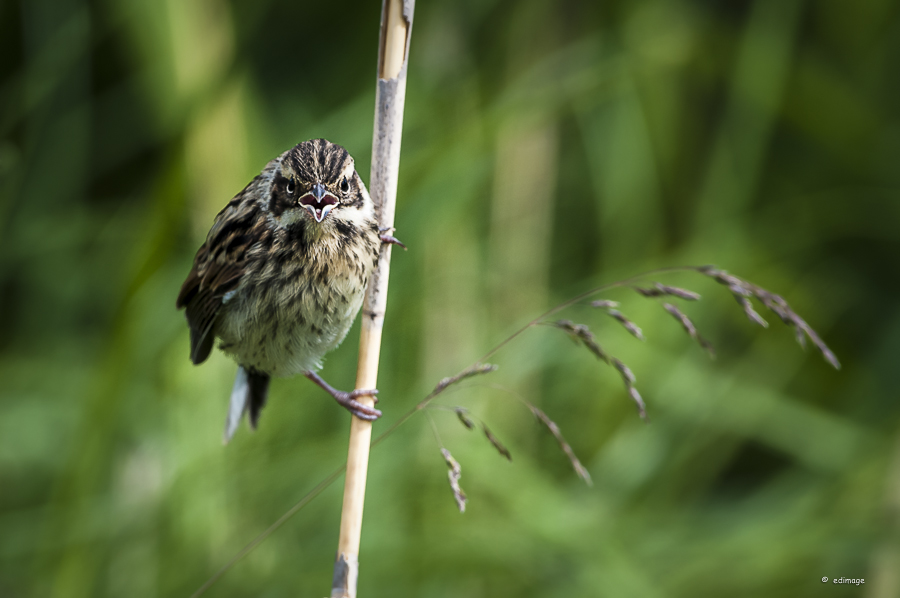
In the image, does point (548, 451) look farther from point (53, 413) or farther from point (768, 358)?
point (53, 413)

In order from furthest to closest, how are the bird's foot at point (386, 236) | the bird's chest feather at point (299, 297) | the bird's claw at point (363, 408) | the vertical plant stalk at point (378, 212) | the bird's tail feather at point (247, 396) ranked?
the bird's tail feather at point (247, 396) → the bird's chest feather at point (299, 297) → the bird's foot at point (386, 236) → the bird's claw at point (363, 408) → the vertical plant stalk at point (378, 212)

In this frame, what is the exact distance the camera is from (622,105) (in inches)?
153

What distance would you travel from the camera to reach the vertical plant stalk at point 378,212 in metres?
1.76

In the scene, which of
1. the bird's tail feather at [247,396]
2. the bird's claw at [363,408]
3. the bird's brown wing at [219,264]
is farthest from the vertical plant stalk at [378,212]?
the bird's tail feather at [247,396]

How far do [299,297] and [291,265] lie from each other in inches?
3.7

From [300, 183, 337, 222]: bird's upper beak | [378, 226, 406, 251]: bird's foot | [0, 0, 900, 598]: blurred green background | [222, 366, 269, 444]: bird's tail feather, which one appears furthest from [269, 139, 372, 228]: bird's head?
[222, 366, 269, 444]: bird's tail feather

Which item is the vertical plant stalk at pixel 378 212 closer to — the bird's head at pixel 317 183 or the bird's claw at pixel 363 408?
the bird's claw at pixel 363 408

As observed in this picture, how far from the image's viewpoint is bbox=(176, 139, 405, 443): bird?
2.01 m

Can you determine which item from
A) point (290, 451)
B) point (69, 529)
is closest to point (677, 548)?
point (290, 451)

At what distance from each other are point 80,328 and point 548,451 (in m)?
2.40

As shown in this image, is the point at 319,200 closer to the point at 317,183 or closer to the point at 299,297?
the point at 317,183

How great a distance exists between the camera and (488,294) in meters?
3.79

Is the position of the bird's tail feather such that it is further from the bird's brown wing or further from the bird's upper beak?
the bird's upper beak

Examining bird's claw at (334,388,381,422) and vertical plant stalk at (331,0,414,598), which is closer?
vertical plant stalk at (331,0,414,598)
